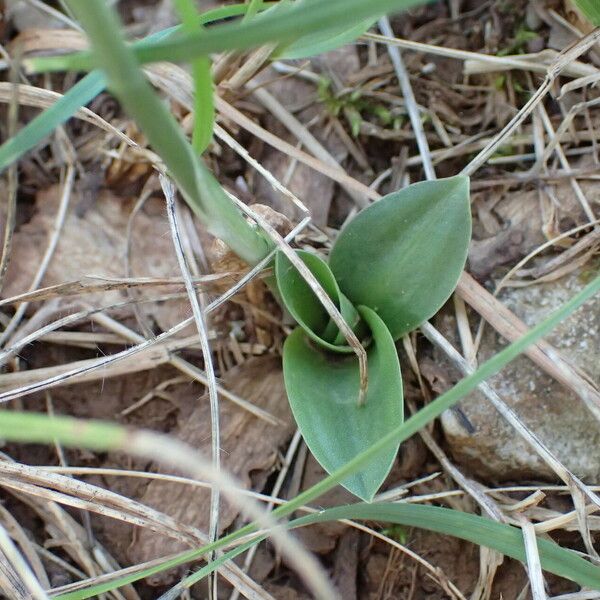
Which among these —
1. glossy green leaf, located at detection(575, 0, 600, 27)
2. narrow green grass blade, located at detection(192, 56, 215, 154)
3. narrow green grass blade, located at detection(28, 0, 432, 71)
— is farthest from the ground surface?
narrow green grass blade, located at detection(28, 0, 432, 71)

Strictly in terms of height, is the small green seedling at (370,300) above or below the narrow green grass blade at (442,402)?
below

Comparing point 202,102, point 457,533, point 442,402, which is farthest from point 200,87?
point 457,533

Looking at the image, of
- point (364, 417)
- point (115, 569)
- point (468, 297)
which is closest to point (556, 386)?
point (468, 297)

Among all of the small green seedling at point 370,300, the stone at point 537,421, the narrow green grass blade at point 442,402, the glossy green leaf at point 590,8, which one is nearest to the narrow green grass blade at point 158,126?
the small green seedling at point 370,300

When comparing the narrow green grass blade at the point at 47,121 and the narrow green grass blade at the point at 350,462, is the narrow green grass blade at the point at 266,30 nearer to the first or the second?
the narrow green grass blade at the point at 47,121

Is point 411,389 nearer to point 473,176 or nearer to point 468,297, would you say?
point 468,297
